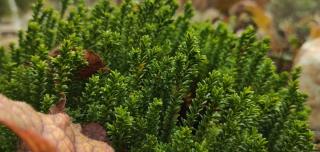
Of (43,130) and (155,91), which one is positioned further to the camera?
(155,91)

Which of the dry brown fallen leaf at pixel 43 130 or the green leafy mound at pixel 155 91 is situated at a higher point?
the green leafy mound at pixel 155 91

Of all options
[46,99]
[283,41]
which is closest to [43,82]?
[46,99]

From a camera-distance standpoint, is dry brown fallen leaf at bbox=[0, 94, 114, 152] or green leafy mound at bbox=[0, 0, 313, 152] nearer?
dry brown fallen leaf at bbox=[0, 94, 114, 152]

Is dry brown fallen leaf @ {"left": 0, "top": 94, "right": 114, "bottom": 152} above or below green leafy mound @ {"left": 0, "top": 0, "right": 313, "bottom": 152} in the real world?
below

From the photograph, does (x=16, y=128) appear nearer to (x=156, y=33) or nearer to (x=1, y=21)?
(x=156, y=33)

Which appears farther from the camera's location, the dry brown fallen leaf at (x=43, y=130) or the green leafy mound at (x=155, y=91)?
the green leafy mound at (x=155, y=91)
